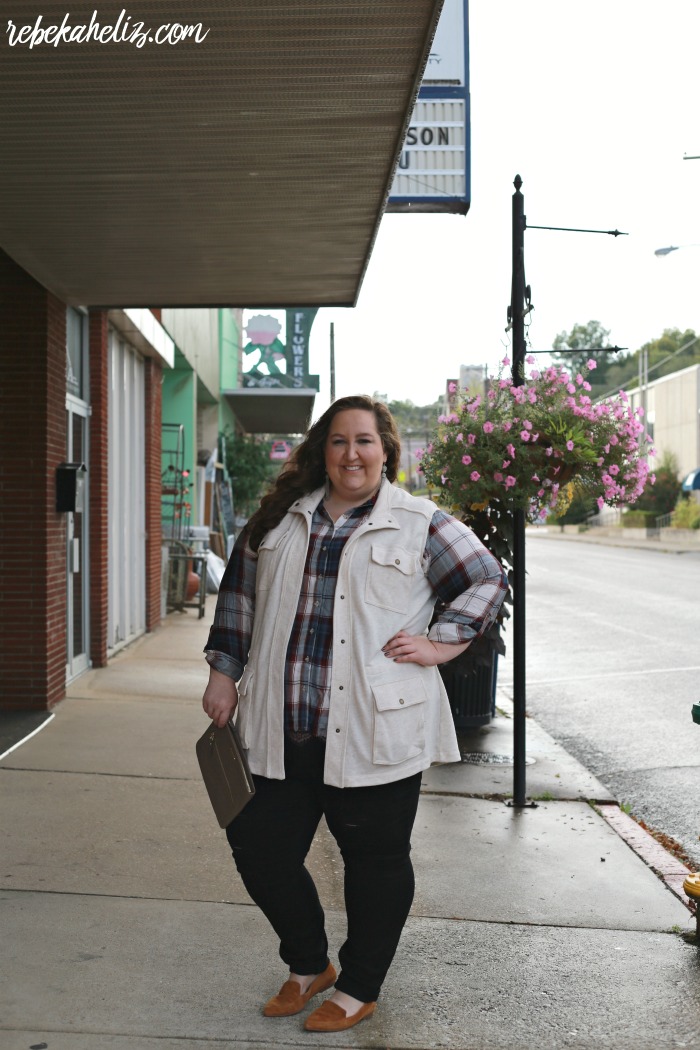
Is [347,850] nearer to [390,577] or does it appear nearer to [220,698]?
[220,698]

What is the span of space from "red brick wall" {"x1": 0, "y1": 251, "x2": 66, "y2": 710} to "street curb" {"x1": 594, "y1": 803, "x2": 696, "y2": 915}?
4.10 m

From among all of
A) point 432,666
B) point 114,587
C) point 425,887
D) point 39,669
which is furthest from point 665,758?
point 114,587

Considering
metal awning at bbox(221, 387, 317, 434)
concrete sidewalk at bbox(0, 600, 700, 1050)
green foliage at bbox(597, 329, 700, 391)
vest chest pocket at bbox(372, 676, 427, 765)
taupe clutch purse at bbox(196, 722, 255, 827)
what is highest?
green foliage at bbox(597, 329, 700, 391)

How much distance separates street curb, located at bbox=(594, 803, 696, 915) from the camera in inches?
213

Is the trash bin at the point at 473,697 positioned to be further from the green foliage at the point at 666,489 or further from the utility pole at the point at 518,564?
the green foliage at the point at 666,489

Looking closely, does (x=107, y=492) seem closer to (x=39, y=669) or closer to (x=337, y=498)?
(x=39, y=669)

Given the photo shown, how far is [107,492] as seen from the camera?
37.5ft

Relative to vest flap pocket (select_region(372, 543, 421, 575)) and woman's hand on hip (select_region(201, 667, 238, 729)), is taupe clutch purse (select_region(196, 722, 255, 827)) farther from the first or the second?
vest flap pocket (select_region(372, 543, 421, 575))

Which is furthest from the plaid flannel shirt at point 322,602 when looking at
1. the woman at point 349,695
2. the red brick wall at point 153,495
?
the red brick wall at point 153,495

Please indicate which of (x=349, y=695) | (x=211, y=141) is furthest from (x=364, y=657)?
(x=211, y=141)

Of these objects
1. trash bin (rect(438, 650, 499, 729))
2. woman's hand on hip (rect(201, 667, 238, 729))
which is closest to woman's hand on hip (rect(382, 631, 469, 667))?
woman's hand on hip (rect(201, 667, 238, 729))

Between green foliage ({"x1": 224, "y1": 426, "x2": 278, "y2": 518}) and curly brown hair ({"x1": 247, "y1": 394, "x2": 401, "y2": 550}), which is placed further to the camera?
green foliage ({"x1": 224, "y1": 426, "x2": 278, "y2": 518})

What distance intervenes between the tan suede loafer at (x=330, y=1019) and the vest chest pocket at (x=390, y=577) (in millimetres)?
1223

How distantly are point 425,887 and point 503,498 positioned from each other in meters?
2.64
